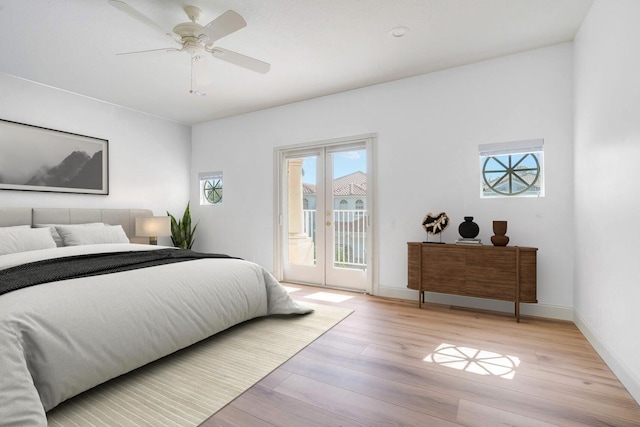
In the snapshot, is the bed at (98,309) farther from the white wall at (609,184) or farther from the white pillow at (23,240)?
the white wall at (609,184)

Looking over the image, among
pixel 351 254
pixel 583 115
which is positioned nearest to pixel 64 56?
pixel 351 254

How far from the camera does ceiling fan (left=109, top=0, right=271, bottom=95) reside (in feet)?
6.61

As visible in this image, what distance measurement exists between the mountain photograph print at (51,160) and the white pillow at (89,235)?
699mm

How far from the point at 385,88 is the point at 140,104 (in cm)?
321

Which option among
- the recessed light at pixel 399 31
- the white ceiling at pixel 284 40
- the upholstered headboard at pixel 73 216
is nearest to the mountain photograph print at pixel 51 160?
the upholstered headboard at pixel 73 216

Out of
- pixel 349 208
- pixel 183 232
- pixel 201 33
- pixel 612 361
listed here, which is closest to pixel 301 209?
pixel 349 208

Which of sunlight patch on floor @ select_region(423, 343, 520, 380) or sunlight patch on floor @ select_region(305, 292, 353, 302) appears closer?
sunlight patch on floor @ select_region(423, 343, 520, 380)

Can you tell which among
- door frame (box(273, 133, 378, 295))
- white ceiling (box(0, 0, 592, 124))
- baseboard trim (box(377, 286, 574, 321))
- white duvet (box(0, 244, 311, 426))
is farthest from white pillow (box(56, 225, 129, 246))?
baseboard trim (box(377, 286, 574, 321))

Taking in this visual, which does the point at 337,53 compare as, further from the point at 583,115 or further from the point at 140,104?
the point at 140,104

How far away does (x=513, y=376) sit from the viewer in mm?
1857

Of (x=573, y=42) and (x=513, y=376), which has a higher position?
(x=573, y=42)

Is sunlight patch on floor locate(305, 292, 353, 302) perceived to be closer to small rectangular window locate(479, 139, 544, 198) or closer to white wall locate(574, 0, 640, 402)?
small rectangular window locate(479, 139, 544, 198)

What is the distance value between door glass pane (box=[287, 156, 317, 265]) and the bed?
5.05ft

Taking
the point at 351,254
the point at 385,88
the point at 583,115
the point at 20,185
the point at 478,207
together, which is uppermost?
the point at 385,88
